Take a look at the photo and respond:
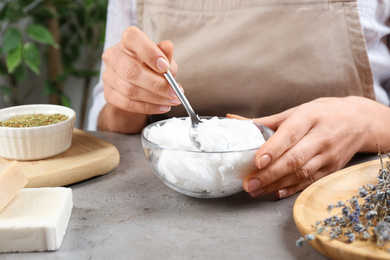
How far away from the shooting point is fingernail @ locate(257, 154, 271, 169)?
74 centimetres

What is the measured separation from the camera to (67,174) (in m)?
0.91

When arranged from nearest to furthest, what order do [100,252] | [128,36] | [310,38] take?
[100,252] < [128,36] < [310,38]

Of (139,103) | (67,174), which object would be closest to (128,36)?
(139,103)

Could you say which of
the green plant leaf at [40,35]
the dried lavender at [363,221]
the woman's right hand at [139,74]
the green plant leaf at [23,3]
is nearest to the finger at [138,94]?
the woman's right hand at [139,74]

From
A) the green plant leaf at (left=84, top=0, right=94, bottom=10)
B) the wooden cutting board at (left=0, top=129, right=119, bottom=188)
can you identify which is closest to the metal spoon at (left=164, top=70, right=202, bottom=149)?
the wooden cutting board at (left=0, top=129, right=119, bottom=188)

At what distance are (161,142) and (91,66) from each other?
220 cm

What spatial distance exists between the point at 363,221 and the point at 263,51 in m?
0.64

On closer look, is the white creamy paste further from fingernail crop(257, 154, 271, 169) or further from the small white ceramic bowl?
the small white ceramic bowl

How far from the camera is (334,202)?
763mm

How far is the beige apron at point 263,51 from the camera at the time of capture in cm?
116

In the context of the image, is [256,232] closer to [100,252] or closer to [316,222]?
[316,222]

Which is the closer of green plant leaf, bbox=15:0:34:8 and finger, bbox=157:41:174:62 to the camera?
finger, bbox=157:41:174:62

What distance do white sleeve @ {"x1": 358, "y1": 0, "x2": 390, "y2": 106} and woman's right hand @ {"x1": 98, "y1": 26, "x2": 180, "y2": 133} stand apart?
21.7 inches

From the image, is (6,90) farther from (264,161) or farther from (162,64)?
(264,161)
